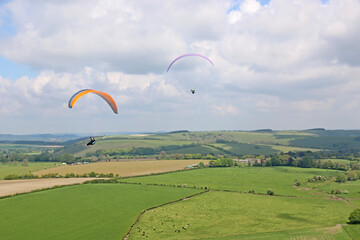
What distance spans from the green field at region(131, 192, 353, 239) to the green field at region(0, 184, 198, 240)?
5606 mm

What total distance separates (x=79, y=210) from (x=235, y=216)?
122 feet

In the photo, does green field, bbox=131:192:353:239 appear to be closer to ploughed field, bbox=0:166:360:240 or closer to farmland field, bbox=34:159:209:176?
ploughed field, bbox=0:166:360:240

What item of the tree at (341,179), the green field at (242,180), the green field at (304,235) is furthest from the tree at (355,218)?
the tree at (341,179)

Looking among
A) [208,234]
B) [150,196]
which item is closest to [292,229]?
[208,234]

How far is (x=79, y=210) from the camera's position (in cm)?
6825

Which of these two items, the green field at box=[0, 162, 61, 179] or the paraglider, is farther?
the green field at box=[0, 162, 61, 179]

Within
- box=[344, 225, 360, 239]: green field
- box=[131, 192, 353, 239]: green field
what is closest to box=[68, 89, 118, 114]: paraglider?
box=[131, 192, 353, 239]: green field

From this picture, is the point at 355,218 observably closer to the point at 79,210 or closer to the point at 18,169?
the point at 79,210

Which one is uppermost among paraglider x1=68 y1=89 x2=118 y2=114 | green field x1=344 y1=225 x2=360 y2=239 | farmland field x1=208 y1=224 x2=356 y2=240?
paraglider x1=68 y1=89 x2=118 y2=114

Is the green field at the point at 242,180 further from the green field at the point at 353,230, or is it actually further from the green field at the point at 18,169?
the green field at the point at 18,169

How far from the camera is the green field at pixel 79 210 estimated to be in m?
53.2

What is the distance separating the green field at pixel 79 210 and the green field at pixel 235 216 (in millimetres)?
5606

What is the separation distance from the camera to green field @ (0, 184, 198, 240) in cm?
5319

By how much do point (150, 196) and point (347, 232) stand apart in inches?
1983
